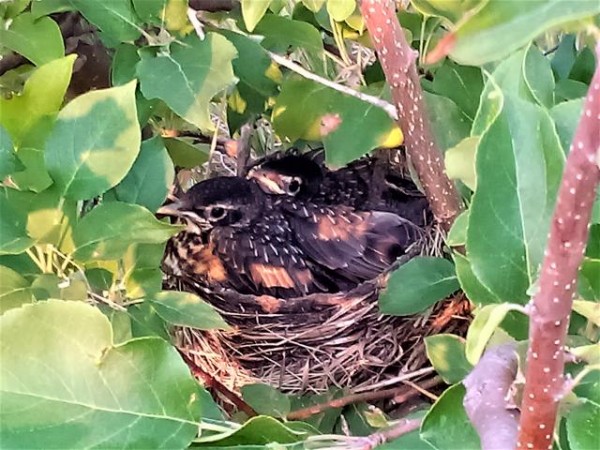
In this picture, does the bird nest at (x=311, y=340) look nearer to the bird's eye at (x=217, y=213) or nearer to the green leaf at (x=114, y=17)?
the bird's eye at (x=217, y=213)

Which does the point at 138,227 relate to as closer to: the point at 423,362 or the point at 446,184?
the point at 446,184

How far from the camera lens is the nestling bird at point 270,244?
1.49 m

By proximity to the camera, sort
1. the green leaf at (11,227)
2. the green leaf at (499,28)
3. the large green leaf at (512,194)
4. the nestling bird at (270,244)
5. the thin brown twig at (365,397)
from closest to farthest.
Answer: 1. the green leaf at (499,28)
2. the large green leaf at (512,194)
3. the green leaf at (11,227)
4. the thin brown twig at (365,397)
5. the nestling bird at (270,244)

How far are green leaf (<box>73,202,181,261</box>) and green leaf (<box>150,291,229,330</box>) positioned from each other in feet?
0.27

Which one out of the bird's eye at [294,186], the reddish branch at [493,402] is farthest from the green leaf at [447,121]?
the bird's eye at [294,186]

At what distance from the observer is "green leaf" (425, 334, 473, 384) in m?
0.76

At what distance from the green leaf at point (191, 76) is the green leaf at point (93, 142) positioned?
0.10 metres

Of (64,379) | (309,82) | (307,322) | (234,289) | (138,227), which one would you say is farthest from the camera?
(234,289)

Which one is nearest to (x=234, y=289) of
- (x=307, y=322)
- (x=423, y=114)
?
(x=307, y=322)

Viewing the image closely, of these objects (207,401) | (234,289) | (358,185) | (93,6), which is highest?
(93,6)

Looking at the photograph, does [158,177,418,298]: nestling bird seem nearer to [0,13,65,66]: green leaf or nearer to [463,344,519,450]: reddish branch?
[0,13,65,66]: green leaf

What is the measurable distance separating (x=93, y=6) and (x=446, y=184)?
37 centimetres

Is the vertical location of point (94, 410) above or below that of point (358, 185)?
above

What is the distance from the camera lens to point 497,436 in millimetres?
431
